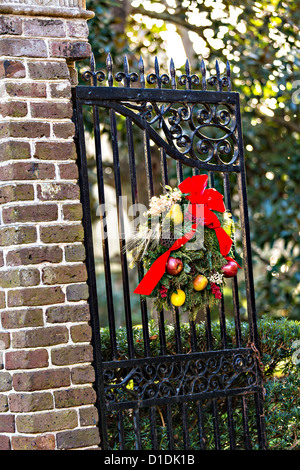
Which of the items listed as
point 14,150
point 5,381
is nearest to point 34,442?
point 5,381

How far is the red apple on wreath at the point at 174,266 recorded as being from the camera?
312 centimetres

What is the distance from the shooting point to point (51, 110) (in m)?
3.06

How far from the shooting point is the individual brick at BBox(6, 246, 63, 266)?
9.63 ft

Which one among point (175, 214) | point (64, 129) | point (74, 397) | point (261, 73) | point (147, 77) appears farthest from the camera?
point (261, 73)

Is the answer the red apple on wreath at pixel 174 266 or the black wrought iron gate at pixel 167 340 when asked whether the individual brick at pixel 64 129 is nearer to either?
the black wrought iron gate at pixel 167 340

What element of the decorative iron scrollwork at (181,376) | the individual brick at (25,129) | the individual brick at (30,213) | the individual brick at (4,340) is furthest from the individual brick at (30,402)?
the individual brick at (25,129)

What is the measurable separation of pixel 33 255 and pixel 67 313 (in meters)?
0.34

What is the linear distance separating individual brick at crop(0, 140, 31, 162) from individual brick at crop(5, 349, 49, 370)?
967 millimetres

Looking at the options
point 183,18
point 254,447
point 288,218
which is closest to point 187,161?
point 254,447

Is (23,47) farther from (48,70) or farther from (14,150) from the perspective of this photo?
(14,150)

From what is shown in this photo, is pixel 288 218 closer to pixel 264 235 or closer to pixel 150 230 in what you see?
pixel 264 235

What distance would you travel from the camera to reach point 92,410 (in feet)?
9.88

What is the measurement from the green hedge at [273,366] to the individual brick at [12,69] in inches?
62.2

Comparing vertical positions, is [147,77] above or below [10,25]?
below
